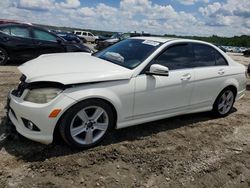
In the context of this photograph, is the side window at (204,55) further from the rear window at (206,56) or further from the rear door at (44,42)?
the rear door at (44,42)

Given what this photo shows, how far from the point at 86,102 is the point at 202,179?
173 centimetres

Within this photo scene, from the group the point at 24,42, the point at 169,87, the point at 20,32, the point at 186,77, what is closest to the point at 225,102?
the point at 186,77

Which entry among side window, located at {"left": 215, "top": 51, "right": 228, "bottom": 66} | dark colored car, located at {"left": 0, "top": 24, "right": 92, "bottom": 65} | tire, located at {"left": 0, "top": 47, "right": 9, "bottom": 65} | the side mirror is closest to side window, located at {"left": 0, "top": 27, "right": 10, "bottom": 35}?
dark colored car, located at {"left": 0, "top": 24, "right": 92, "bottom": 65}

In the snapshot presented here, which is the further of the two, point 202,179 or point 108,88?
point 108,88

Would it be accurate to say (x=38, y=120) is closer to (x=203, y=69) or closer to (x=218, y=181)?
(x=218, y=181)

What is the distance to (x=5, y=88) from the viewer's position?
7039mm

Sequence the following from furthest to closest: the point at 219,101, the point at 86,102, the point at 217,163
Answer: the point at 219,101 < the point at 217,163 < the point at 86,102

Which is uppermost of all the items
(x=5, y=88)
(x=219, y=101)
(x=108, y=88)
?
(x=108, y=88)

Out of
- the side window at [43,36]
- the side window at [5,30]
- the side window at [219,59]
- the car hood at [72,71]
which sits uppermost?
the side window at [219,59]

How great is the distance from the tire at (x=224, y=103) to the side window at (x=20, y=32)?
24.7ft

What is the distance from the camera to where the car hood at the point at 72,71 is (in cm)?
384

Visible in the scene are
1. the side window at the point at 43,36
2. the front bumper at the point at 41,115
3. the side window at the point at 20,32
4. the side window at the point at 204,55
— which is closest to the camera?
the front bumper at the point at 41,115

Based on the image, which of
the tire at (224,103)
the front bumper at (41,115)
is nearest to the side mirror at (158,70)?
the front bumper at (41,115)

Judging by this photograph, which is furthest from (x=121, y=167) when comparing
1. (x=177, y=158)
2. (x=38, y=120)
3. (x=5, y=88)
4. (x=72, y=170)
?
(x=5, y=88)
